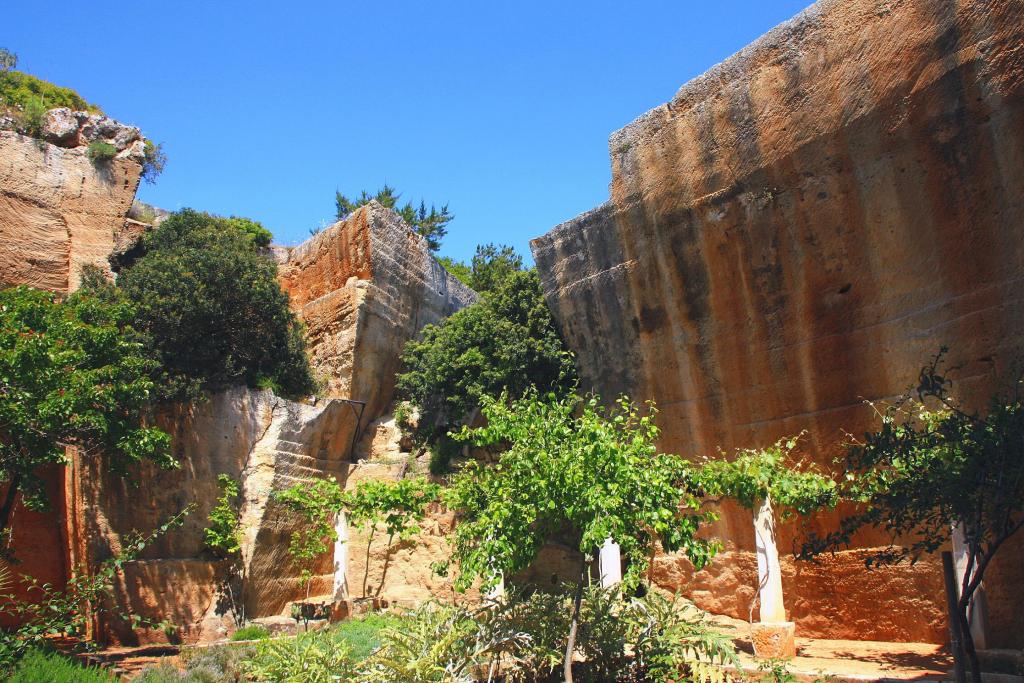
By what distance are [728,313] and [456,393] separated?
5.90 m

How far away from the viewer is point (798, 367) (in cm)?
1113

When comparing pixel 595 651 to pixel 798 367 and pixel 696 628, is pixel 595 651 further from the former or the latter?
pixel 798 367

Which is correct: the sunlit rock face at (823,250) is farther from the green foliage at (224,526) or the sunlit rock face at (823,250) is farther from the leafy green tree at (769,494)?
the green foliage at (224,526)

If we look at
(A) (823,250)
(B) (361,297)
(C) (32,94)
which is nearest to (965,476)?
(A) (823,250)

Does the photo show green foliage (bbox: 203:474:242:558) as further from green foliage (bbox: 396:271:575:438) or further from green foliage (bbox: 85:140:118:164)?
green foliage (bbox: 85:140:118:164)

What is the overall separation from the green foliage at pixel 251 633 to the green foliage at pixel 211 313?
4.03 meters

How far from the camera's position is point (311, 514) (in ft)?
43.9

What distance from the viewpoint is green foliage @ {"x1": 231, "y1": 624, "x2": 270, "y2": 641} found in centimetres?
1229

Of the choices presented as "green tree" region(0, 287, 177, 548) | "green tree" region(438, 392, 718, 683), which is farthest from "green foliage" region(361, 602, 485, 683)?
"green tree" region(0, 287, 177, 548)

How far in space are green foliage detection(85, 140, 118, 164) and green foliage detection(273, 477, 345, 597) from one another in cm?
822

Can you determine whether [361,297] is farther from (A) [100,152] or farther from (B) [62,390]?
(B) [62,390]

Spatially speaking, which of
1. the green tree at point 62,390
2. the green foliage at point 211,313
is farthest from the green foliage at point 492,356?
the green tree at point 62,390

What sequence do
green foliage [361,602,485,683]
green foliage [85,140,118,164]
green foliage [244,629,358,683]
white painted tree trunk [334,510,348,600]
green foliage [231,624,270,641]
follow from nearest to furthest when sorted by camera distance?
green foliage [361,602,485,683]
green foliage [244,629,358,683]
green foliage [231,624,270,641]
white painted tree trunk [334,510,348,600]
green foliage [85,140,118,164]

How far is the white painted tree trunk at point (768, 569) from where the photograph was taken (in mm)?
9711
